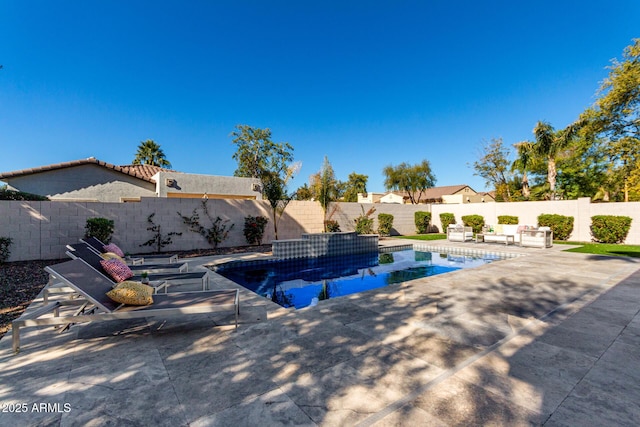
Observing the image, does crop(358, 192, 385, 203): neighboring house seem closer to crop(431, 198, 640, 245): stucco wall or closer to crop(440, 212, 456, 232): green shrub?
crop(440, 212, 456, 232): green shrub

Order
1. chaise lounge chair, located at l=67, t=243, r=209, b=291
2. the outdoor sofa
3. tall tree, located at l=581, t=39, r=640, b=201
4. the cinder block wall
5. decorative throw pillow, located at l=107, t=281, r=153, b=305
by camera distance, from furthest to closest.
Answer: tall tree, located at l=581, t=39, r=640, b=201
the outdoor sofa
the cinder block wall
chaise lounge chair, located at l=67, t=243, r=209, b=291
decorative throw pillow, located at l=107, t=281, r=153, b=305

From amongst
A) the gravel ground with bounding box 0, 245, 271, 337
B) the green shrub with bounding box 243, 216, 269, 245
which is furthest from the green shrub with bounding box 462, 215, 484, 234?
the gravel ground with bounding box 0, 245, 271, 337

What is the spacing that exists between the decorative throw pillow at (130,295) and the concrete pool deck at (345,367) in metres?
0.43

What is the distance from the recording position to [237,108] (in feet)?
72.2

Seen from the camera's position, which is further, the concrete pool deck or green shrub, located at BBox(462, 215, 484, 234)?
green shrub, located at BBox(462, 215, 484, 234)

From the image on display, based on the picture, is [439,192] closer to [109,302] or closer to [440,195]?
[440,195]

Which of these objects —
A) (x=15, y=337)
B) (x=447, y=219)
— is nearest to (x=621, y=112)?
(x=447, y=219)

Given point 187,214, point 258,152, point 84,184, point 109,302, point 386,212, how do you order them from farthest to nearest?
point 258,152, point 386,212, point 84,184, point 187,214, point 109,302

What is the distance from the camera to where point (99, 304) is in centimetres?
304

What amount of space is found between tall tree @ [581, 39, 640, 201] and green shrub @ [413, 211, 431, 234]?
35.9 feet

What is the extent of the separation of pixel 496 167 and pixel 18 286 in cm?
3501

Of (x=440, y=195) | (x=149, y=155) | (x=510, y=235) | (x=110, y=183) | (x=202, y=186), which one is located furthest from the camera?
(x=440, y=195)

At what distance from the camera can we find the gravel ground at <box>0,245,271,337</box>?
158 inches

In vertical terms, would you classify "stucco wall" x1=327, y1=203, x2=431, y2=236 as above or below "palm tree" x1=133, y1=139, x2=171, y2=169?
below
